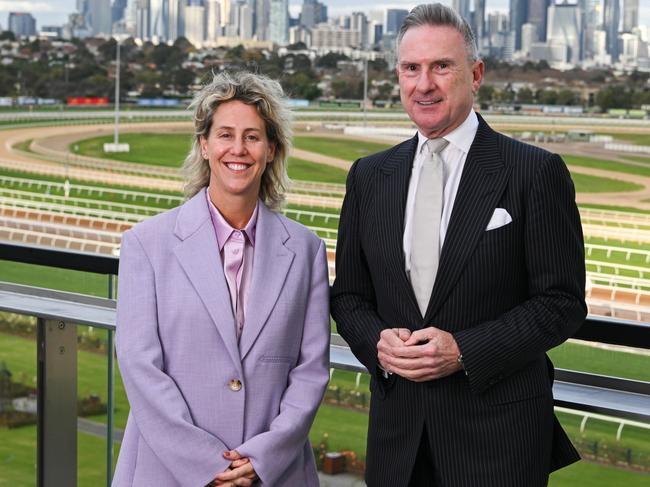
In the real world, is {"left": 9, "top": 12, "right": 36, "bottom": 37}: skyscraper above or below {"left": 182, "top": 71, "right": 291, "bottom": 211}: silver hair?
above

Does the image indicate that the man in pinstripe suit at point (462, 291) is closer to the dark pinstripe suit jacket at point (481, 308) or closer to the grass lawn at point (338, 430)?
the dark pinstripe suit jacket at point (481, 308)

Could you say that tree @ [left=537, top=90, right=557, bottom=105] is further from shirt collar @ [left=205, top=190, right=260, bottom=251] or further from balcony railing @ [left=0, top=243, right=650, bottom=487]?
shirt collar @ [left=205, top=190, right=260, bottom=251]

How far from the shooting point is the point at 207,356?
132cm

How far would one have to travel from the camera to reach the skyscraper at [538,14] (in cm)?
4056

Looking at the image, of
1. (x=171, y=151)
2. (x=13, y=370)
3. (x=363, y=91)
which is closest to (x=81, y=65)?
(x=171, y=151)

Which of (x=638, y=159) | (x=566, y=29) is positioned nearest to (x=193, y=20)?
(x=566, y=29)

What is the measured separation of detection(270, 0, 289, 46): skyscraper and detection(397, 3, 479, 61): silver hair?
158 feet

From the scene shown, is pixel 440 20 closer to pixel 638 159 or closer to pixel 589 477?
pixel 589 477

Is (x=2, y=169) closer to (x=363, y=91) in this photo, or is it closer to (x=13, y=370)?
(x=363, y=91)

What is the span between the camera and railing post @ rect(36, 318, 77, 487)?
1.91 metres

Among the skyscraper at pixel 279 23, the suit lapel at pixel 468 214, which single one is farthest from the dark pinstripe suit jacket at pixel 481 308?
the skyscraper at pixel 279 23

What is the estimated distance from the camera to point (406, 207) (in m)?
1.31

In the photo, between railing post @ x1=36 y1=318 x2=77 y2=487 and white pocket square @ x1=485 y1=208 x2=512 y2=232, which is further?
railing post @ x1=36 y1=318 x2=77 y2=487

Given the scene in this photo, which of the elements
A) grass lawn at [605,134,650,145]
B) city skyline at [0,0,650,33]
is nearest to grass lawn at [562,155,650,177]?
grass lawn at [605,134,650,145]
